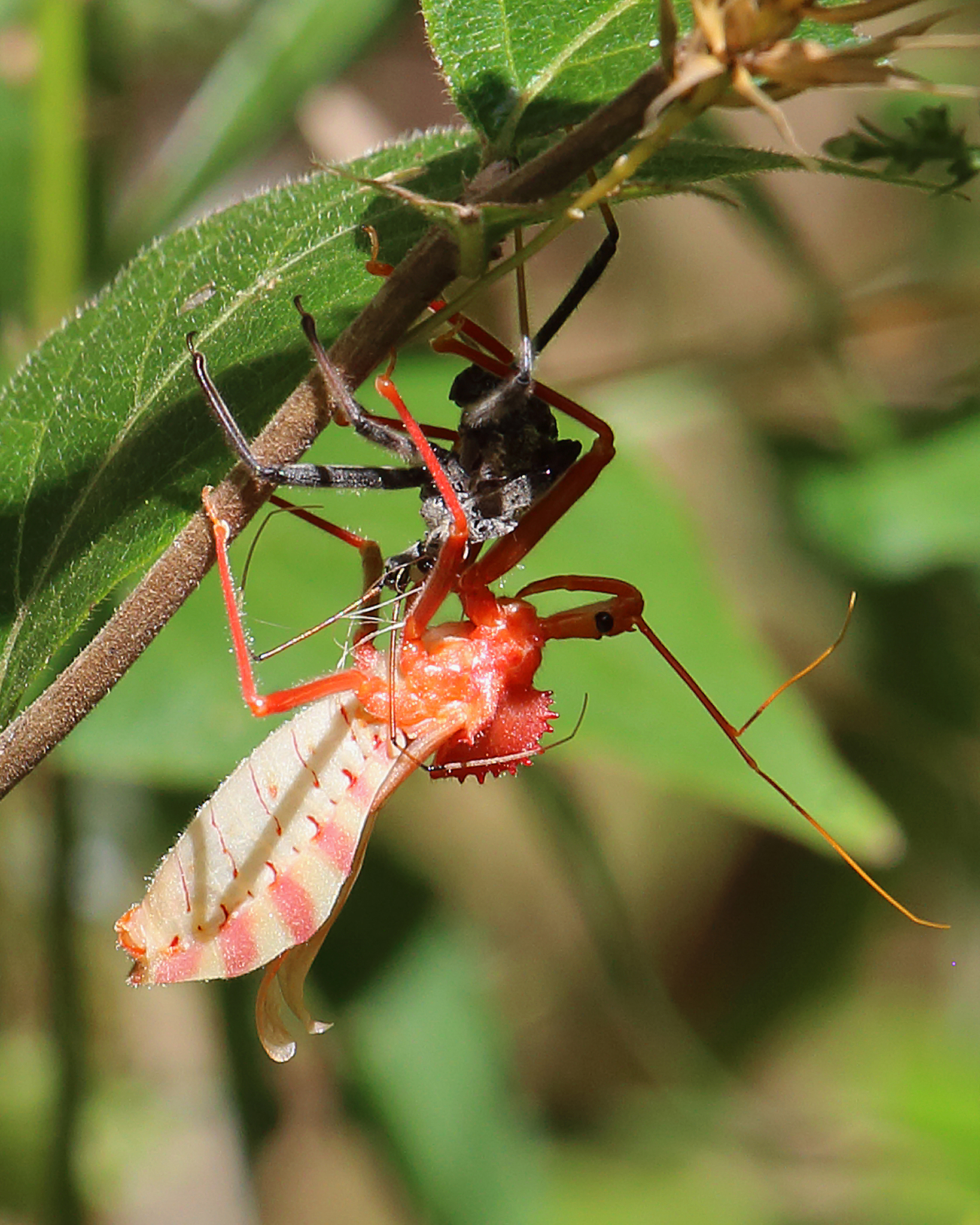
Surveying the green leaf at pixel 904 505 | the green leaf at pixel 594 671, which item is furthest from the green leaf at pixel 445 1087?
the green leaf at pixel 904 505

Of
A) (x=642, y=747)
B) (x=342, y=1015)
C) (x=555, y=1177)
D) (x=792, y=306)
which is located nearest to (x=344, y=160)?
(x=642, y=747)

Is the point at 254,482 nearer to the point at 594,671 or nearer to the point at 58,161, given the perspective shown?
the point at 594,671

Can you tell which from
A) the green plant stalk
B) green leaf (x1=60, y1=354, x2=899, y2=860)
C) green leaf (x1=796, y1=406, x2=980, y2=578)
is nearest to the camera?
green leaf (x1=60, y1=354, x2=899, y2=860)

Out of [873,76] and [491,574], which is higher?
[873,76]

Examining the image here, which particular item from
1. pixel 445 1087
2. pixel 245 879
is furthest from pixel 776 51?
pixel 445 1087

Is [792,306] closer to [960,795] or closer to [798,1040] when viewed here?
[960,795]

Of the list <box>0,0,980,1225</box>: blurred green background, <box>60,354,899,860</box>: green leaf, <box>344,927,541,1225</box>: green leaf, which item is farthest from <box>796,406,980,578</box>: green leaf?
<box>344,927,541,1225</box>: green leaf

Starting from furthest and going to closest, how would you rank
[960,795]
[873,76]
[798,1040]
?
[798,1040], [960,795], [873,76]

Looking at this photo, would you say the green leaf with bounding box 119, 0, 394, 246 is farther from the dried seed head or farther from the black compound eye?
the dried seed head
